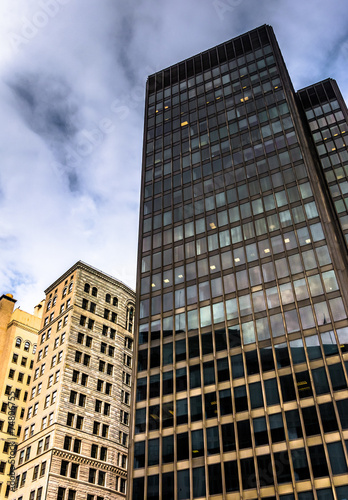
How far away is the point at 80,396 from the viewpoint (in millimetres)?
78812

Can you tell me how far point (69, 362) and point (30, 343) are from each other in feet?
98.1

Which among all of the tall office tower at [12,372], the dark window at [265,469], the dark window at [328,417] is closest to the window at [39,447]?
the tall office tower at [12,372]

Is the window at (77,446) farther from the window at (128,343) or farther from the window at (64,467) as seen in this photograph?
the window at (128,343)

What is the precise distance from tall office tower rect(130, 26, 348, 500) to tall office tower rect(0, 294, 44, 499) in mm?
43040

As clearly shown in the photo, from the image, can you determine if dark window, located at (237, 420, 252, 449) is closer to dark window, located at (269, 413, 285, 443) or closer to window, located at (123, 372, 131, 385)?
dark window, located at (269, 413, 285, 443)

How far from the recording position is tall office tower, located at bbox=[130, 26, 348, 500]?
48.2 m

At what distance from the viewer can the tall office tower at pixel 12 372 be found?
89.9 metres

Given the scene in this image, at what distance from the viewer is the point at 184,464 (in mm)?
51625

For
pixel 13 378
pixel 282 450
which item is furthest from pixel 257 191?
pixel 13 378

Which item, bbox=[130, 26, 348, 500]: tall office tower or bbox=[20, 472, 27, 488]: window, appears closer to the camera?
bbox=[130, 26, 348, 500]: tall office tower

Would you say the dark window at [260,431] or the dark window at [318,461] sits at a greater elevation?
the dark window at [260,431]

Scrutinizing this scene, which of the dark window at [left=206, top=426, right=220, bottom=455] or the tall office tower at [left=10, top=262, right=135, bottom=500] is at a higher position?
the tall office tower at [left=10, top=262, right=135, bottom=500]

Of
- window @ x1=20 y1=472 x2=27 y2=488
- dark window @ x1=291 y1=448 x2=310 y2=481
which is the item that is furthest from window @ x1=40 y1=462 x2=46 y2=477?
dark window @ x1=291 y1=448 x2=310 y2=481

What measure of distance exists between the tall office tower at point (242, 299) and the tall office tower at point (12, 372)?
43.0m
